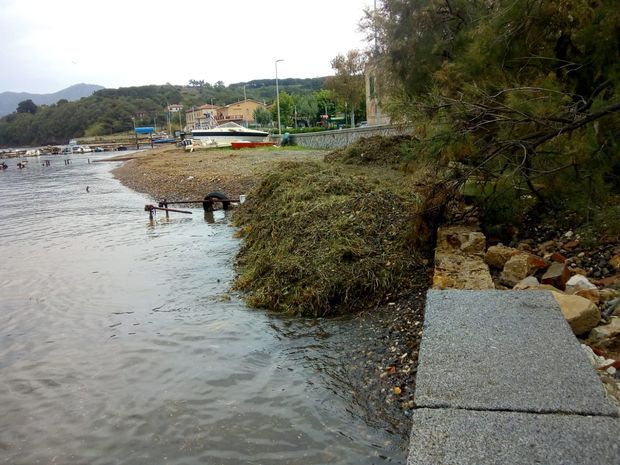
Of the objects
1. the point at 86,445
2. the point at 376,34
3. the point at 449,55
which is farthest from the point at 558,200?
the point at 376,34

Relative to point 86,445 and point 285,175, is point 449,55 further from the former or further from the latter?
point 86,445

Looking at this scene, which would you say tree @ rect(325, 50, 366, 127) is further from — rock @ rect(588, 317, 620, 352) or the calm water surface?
rock @ rect(588, 317, 620, 352)

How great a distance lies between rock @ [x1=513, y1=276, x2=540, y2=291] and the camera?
4.80 metres

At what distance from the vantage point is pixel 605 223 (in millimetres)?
5270

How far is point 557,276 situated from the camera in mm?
4898

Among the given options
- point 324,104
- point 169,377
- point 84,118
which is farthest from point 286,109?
point 84,118

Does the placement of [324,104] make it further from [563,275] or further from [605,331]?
[605,331]

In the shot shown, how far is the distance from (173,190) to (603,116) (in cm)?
2106

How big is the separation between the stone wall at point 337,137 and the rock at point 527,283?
66.5 feet

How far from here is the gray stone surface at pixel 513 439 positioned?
247cm

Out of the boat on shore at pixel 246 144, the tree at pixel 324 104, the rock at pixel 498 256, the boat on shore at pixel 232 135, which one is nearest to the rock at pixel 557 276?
the rock at pixel 498 256

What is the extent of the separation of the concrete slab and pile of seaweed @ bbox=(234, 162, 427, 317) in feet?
6.93

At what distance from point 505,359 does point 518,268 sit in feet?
6.76

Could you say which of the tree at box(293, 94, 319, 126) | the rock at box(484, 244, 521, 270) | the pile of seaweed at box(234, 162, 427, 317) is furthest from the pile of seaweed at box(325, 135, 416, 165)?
the tree at box(293, 94, 319, 126)
